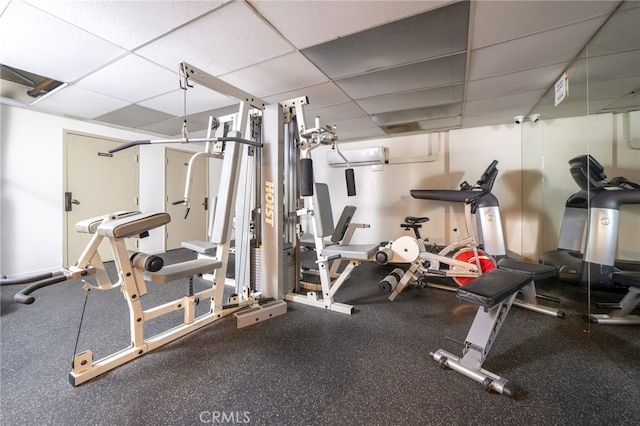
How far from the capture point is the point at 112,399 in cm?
133

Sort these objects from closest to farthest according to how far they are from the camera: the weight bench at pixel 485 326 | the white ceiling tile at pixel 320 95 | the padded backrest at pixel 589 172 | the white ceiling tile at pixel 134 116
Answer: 1. the weight bench at pixel 485 326
2. the padded backrest at pixel 589 172
3. the white ceiling tile at pixel 320 95
4. the white ceiling tile at pixel 134 116

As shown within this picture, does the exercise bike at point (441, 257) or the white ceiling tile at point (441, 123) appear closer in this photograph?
the exercise bike at point (441, 257)

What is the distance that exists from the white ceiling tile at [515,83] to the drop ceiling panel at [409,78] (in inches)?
12.7

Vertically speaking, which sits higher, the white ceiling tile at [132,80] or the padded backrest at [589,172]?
the white ceiling tile at [132,80]

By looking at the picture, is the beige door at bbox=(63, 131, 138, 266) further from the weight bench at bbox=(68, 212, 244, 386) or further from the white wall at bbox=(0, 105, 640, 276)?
the weight bench at bbox=(68, 212, 244, 386)

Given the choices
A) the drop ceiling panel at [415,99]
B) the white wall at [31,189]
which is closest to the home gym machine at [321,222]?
the drop ceiling panel at [415,99]

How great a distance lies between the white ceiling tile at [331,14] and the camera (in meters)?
1.55

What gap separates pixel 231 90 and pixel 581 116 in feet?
10.8

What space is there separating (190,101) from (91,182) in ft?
7.56

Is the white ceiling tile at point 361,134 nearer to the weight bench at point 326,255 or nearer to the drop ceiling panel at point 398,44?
the drop ceiling panel at point 398,44

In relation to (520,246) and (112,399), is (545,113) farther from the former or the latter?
(112,399)

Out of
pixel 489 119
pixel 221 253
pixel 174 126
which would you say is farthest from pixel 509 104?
pixel 174 126

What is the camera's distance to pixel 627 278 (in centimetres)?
207

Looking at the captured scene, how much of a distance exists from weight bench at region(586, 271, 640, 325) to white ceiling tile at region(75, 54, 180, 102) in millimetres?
4383
